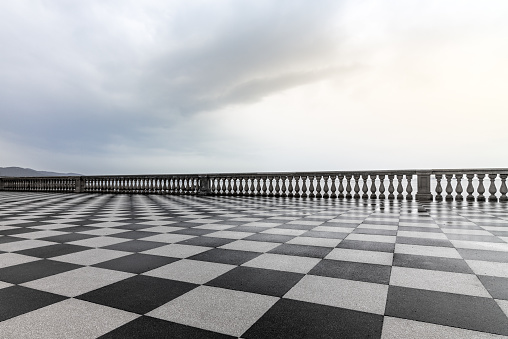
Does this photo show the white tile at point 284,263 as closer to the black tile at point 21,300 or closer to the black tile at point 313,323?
the black tile at point 313,323

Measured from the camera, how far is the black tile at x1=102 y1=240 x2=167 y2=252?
8.75 feet

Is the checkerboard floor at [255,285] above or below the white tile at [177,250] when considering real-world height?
above

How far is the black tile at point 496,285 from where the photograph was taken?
1525 millimetres

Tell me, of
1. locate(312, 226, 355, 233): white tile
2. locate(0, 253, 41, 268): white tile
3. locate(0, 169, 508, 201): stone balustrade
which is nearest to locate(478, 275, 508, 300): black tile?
locate(312, 226, 355, 233): white tile

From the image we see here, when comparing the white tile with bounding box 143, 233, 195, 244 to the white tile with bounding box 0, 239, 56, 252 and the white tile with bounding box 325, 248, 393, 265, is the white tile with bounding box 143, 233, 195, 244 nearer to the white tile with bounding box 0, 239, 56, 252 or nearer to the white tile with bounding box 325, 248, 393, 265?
the white tile with bounding box 0, 239, 56, 252

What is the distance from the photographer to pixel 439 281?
1768mm

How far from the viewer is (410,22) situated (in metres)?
8.34

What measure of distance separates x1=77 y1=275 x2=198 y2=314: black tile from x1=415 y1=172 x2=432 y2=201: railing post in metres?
8.74

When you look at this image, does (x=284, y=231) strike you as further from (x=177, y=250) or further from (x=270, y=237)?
(x=177, y=250)

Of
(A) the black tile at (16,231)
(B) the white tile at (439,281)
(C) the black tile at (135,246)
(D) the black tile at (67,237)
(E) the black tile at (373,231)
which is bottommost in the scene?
(E) the black tile at (373,231)

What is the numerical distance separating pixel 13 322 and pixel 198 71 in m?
12.4

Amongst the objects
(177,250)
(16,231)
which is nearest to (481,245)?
(177,250)

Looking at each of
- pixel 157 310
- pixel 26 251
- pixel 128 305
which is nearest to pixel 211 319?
pixel 157 310

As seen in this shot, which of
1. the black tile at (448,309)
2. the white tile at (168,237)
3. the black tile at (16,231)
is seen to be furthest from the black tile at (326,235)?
the black tile at (16,231)
